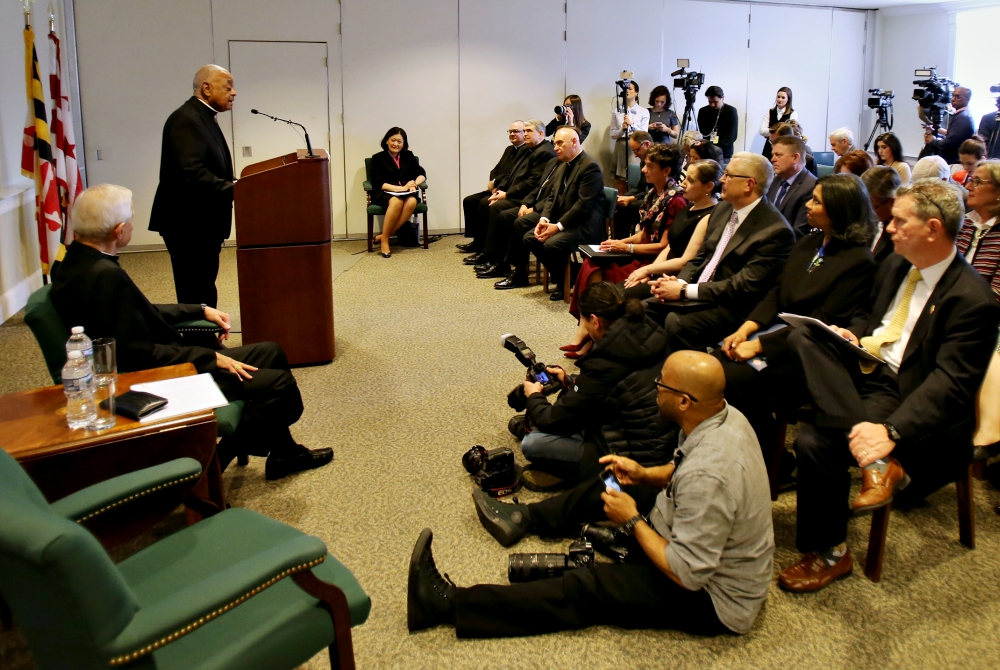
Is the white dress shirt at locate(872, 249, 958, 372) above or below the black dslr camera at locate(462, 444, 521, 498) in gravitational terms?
above

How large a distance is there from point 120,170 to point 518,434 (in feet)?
20.4

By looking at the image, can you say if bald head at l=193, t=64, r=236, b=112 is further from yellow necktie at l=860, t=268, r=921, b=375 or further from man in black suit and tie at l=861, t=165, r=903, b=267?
yellow necktie at l=860, t=268, r=921, b=375

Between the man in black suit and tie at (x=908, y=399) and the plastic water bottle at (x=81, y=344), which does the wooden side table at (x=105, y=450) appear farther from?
the man in black suit and tie at (x=908, y=399)

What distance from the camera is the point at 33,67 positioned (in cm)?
527

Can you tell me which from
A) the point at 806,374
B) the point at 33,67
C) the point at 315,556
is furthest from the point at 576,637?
the point at 33,67

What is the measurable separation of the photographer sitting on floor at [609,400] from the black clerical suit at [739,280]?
857 millimetres

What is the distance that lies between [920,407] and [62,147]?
18.2 feet

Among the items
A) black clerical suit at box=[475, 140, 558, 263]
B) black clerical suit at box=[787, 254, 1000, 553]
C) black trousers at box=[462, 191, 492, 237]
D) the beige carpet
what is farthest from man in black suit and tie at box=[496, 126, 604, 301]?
black clerical suit at box=[787, 254, 1000, 553]

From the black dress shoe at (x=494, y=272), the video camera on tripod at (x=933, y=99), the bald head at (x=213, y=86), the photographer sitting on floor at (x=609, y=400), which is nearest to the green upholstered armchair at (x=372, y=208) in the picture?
the black dress shoe at (x=494, y=272)

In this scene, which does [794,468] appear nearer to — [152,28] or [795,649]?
[795,649]

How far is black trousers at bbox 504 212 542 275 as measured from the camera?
6.36 m

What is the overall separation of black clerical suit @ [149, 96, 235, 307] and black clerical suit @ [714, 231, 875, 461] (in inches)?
107

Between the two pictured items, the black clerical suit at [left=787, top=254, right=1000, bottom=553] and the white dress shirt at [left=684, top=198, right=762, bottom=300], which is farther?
the white dress shirt at [left=684, top=198, right=762, bottom=300]

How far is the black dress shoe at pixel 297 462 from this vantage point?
3094 mm
